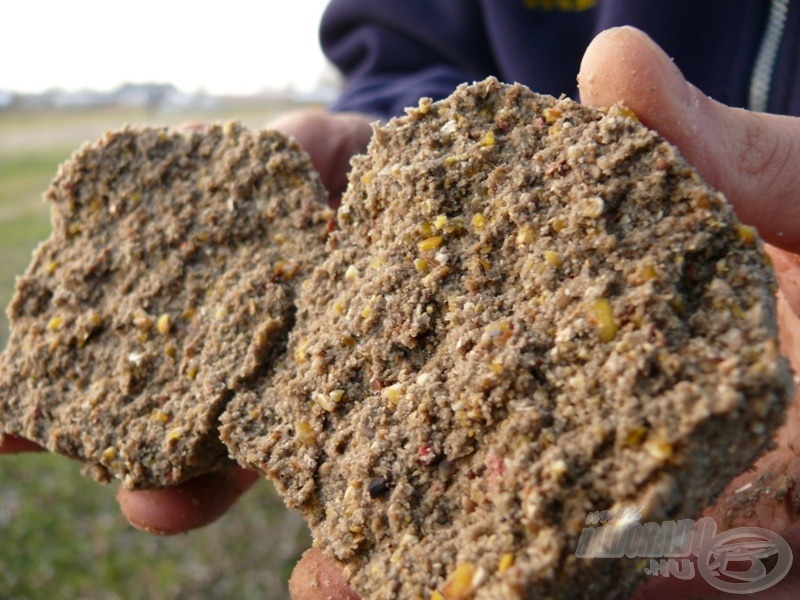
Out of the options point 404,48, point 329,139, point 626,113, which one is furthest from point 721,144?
point 404,48

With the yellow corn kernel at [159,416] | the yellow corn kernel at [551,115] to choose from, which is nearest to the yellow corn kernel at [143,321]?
the yellow corn kernel at [159,416]

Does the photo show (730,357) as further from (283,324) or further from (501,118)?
(283,324)

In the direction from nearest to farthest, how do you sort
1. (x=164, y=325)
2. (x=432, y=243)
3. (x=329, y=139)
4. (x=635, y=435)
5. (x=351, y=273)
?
(x=635, y=435) → (x=432, y=243) → (x=351, y=273) → (x=164, y=325) → (x=329, y=139)

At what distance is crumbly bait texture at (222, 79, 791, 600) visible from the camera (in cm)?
110

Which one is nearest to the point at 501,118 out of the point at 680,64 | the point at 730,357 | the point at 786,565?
the point at 730,357

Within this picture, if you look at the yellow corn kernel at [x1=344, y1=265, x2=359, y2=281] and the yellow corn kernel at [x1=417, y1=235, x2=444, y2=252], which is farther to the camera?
the yellow corn kernel at [x1=344, y1=265, x2=359, y2=281]

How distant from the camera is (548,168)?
1.37 meters

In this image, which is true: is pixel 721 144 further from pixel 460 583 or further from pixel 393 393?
pixel 460 583

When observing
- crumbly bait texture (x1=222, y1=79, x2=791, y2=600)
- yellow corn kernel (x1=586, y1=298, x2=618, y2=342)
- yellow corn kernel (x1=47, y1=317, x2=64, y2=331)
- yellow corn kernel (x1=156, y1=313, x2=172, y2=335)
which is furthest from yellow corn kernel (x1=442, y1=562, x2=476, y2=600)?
yellow corn kernel (x1=47, y1=317, x2=64, y2=331)

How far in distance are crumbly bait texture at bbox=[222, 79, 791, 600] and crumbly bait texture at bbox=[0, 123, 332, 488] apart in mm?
143

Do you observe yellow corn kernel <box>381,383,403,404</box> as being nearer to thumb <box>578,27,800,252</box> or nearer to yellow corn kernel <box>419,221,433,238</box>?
yellow corn kernel <box>419,221,433,238</box>

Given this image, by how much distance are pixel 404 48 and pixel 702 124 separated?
90.5 inches

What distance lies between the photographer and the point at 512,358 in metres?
1.24

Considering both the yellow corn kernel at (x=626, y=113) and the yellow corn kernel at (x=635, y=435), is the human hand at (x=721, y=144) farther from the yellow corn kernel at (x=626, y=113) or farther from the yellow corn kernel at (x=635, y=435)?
the yellow corn kernel at (x=635, y=435)
